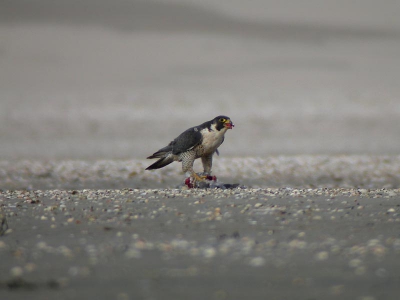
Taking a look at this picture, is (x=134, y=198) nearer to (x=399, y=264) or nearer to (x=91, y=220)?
(x=91, y=220)

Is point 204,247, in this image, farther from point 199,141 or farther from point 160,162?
point 160,162

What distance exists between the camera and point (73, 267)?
4.70 m

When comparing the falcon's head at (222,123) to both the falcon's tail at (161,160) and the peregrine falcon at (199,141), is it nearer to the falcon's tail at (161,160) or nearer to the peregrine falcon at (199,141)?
the peregrine falcon at (199,141)

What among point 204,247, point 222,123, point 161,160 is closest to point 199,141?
point 222,123

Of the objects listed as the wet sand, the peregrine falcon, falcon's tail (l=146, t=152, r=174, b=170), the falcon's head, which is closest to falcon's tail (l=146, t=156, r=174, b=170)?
falcon's tail (l=146, t=152, r=174, b=170)

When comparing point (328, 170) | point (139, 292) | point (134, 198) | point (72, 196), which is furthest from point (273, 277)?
point (328, 170)

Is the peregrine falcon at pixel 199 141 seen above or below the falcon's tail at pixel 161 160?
above

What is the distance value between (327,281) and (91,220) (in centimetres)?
325

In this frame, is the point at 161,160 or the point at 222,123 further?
the point at 161,160

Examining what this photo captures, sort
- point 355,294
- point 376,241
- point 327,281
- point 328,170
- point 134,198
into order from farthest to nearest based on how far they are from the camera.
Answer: point 328,170, point 134,198, point 376,241, point 327,281, point 355,294

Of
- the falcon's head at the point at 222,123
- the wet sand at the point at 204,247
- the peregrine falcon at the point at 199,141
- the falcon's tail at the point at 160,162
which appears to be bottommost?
the wet sand at the point at 204,247

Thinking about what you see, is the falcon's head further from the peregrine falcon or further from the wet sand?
the wet sand

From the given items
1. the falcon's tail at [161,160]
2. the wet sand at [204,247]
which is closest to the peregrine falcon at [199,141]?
the falcon's tail at [161,160]

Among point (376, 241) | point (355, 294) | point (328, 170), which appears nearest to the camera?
point (355, 294)
